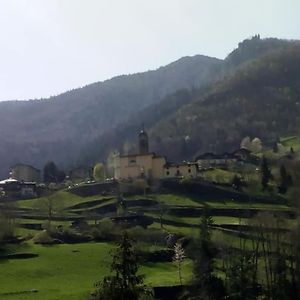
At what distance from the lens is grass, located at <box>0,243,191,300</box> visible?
205 ft

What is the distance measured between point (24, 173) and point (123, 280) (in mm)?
150722

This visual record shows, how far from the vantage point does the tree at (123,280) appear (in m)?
30.6

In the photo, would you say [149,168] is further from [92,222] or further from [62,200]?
[92,222]

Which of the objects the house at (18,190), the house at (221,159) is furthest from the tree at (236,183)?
the house at (18,190)

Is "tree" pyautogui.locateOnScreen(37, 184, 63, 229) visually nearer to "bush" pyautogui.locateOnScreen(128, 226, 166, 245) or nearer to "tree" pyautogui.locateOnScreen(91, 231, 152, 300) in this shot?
"bush" pyautogui.locateOnScreen(128, 226, 166, 245)

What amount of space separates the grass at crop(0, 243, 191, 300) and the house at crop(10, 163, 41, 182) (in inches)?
3618

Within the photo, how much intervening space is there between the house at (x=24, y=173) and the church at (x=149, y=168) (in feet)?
154

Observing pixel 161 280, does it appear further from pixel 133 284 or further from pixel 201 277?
pixel 133 284

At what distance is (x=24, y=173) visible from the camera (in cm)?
17800

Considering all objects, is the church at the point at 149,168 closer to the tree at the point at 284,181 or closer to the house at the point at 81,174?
the tree at the point at 284,181

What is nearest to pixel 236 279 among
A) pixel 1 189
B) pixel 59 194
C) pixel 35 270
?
pixel 35 270

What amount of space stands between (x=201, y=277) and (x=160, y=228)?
32829 millimetres

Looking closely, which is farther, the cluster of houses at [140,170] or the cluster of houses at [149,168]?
the cluster of houses at [140,170]

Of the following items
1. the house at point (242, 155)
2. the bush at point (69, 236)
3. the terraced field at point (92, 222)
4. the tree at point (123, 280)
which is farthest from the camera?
the house at point (242, 155)
